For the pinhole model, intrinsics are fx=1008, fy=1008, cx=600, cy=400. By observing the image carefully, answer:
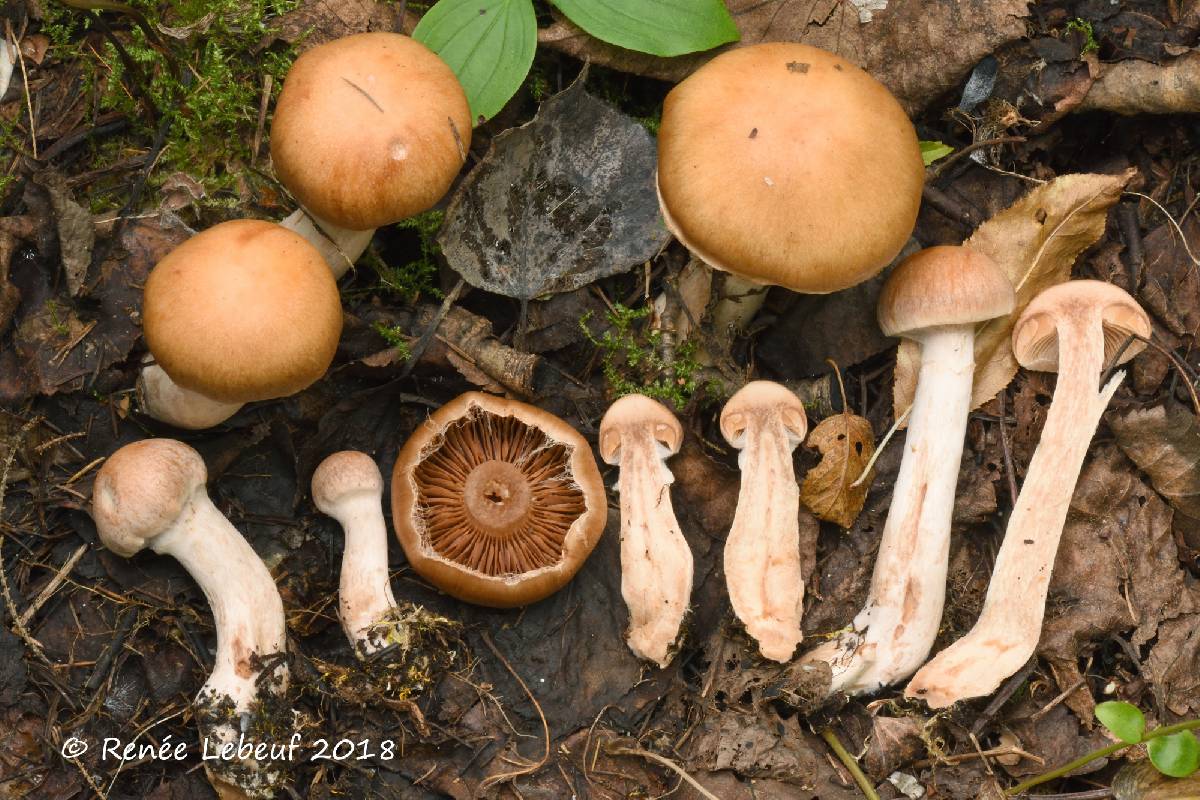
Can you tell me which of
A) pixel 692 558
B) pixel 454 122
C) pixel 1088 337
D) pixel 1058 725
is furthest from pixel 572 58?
pixel 1058 725

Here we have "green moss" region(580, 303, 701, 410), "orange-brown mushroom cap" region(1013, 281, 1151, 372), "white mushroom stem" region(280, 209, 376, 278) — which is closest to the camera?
"white mushroom stem" region(280, 209, 376, 278)

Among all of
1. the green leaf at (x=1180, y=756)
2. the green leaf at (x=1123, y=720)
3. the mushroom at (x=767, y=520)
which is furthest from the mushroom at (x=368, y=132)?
the green leaf at (x=1180, y=756)

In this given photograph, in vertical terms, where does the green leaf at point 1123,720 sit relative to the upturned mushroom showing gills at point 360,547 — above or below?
above

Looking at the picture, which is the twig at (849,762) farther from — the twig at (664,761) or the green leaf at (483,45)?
the green leaf at (483,45)

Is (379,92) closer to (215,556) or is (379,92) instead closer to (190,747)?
(215,556)
